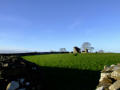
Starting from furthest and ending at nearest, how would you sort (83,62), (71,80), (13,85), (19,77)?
(83,62) < (71,80) < (19,77) < (13,85)

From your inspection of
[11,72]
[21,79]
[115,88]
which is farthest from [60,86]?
[115,88]

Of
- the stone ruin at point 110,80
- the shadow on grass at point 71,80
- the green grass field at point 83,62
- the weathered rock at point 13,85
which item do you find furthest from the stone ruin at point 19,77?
the green grass field at point 83,62

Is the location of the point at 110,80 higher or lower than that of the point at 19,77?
higher

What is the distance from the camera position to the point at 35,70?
20.4ft

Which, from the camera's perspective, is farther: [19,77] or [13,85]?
[19,77]

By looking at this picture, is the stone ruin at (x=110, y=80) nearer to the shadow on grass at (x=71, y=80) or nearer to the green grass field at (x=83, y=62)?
the shadow on grass at (x=71, y=80)

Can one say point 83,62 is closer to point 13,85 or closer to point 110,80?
point 110,80

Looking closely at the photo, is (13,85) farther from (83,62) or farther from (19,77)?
(83,62)

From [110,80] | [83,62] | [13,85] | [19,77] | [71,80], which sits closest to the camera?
[110,80]

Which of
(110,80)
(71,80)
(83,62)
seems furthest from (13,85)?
(83,62)

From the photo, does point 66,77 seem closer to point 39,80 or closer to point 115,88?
point 39,80

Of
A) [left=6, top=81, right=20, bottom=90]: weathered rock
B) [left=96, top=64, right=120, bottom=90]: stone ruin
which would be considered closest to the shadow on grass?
[left=96, top=64, right=120, bottom=90]: stone ruin

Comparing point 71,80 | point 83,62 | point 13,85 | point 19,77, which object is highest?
point 83,62

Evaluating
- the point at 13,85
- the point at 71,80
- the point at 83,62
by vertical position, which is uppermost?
the point at 83,62
